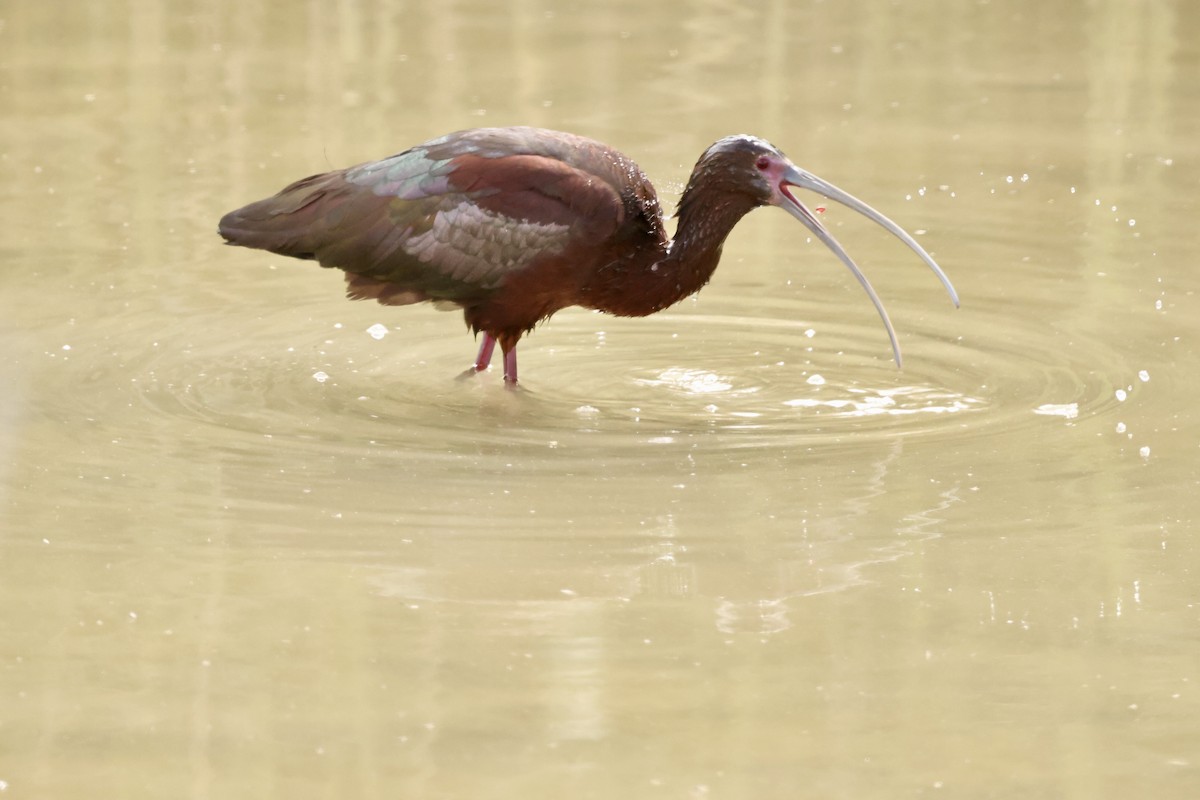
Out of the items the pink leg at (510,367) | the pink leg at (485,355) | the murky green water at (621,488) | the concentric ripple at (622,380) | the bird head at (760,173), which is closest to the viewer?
the murky green water at (621,488)

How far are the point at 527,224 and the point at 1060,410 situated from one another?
1.97 m

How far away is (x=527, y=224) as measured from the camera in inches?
295

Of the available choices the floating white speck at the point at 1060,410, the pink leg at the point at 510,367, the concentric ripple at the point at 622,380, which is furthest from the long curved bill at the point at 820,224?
the pink leg at the point at 510,367

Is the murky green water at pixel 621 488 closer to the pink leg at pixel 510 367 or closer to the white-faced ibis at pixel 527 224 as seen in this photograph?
the pink leg at pixel 510 367

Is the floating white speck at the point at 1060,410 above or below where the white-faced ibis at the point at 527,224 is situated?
below

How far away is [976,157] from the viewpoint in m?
11.3

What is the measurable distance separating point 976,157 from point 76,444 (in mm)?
5853

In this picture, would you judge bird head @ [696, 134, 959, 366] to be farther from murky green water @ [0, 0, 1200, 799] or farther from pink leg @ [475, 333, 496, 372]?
pink leg @ [475, 333, 496, 372]

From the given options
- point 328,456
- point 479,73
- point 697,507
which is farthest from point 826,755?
point 479,73

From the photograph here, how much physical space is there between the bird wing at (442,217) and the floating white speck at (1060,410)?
1618 millimetres

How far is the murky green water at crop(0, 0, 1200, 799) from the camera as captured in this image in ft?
16.0

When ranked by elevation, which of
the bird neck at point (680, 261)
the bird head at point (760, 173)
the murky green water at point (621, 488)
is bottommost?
the murky green water at point (621, 488)

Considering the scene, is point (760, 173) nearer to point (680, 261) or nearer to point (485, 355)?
point (680, 261)

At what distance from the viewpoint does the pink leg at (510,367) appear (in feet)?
25.7
